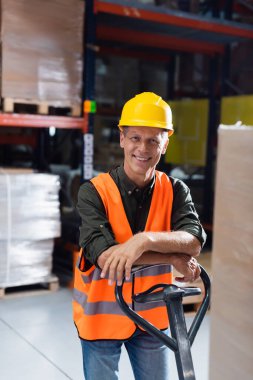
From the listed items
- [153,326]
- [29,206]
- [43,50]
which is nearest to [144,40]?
[43,50]

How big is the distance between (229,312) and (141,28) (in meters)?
6.76

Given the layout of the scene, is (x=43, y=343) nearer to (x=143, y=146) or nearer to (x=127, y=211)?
(x=127, y=211)

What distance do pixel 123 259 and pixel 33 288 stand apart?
15.2 feet

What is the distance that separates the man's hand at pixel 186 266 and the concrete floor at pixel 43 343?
6.83 ft

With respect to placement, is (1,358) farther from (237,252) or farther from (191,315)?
(237,252)

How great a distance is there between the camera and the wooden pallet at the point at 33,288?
6096mm

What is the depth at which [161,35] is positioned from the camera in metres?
7.85

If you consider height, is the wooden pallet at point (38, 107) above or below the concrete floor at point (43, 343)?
above

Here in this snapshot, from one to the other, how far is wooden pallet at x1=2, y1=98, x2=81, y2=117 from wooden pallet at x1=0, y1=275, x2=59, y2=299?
6.54 feet

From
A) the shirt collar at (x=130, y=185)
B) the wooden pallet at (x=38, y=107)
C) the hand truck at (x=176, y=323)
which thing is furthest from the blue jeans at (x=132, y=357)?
the wooden pallet at (x=38, y=107)

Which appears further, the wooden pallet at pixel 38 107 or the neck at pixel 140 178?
the wooden pallet at pixel 38 107

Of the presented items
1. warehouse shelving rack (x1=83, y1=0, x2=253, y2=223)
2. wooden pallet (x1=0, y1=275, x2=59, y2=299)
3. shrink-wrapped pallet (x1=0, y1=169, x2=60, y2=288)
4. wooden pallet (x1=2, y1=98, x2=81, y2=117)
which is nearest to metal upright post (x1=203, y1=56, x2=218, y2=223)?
warehouse shelving rack (x1=83, y1=0, x2=253, y2=223)

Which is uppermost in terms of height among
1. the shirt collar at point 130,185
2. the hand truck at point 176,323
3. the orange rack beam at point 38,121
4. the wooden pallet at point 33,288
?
the orange rack beam at point 38,121

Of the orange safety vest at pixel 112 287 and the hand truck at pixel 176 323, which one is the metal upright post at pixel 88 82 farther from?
the hand truck at pixel 176 323
